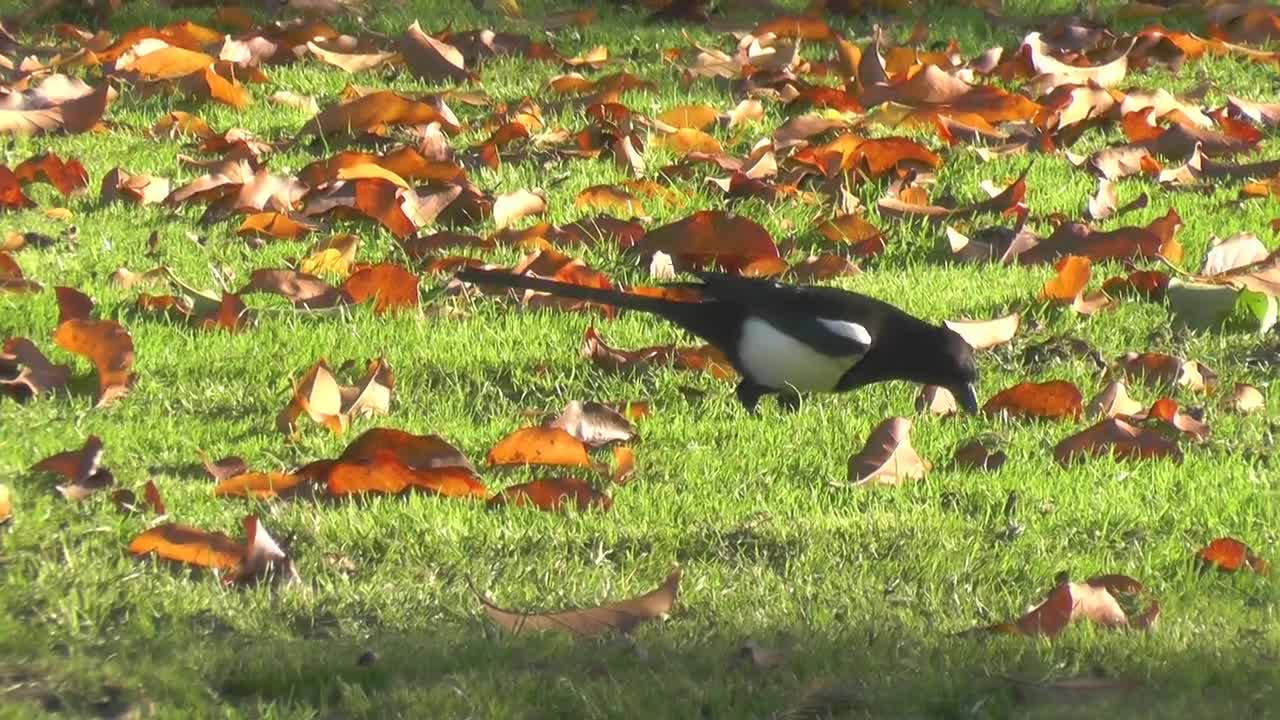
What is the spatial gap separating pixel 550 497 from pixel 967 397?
1.21 m

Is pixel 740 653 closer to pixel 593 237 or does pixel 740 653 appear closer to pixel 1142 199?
pixel 593 237

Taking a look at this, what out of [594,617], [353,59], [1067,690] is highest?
[1067,690]

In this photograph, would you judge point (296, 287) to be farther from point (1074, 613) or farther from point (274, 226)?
point (1074, 613)

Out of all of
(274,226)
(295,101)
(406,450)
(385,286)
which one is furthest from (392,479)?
(295,101)

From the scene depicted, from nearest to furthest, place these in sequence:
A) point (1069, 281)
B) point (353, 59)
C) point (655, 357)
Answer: point (655, 357) → point (1069, 281) → point (353, 59)

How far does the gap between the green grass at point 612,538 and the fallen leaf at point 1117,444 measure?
0.07 meters

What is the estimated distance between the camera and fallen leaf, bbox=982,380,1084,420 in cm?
489

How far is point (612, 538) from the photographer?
412 centimetres

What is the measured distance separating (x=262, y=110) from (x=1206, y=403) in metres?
3.77

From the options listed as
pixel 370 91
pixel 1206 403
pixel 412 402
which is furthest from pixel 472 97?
pixel 1206 403

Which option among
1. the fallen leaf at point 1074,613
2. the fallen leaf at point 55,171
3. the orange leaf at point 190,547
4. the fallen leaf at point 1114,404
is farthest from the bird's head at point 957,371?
the fallen leaf at point 55,171

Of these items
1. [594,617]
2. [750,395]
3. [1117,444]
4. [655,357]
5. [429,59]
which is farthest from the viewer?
[429,59]

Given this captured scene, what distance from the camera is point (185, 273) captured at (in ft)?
19.1

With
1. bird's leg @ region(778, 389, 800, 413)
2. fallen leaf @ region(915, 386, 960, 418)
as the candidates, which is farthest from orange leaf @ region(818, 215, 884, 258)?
bird's leg @ region(778, 389, 800, 413)
